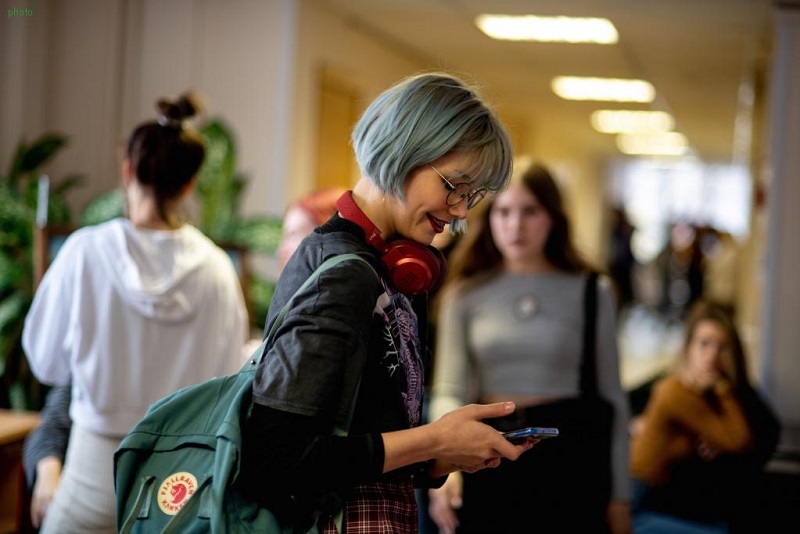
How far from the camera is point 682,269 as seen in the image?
1602 centimetres

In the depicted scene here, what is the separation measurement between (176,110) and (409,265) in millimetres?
1177

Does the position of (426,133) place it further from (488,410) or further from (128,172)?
(128,172)

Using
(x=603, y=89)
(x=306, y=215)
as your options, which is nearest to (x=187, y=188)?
(x=306, y=215)

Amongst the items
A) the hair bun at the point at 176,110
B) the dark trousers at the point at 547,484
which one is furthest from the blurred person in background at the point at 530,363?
the hair bun at the point at 176,110

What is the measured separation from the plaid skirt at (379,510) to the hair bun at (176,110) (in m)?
1.21

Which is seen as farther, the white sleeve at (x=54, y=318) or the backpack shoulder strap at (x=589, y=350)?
the backpack shoulder strap at (x=589, y=350)

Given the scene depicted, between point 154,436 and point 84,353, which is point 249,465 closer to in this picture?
point 154,436

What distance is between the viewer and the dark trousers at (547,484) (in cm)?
256

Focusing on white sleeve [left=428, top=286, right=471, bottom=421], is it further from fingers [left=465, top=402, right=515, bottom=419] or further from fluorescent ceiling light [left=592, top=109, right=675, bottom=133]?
fluorescent ceiling light [left=592, top=109, right=675, bottom=133]

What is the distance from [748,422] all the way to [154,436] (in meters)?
Result: 3.17

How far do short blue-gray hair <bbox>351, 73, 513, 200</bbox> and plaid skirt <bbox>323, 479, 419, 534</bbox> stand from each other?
0.39 meters

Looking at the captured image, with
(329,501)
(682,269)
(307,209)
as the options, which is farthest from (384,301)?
(682,269)

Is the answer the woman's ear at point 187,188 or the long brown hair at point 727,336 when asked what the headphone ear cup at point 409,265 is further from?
the long brown hair at point 727,336

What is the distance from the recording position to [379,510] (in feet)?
4.47
